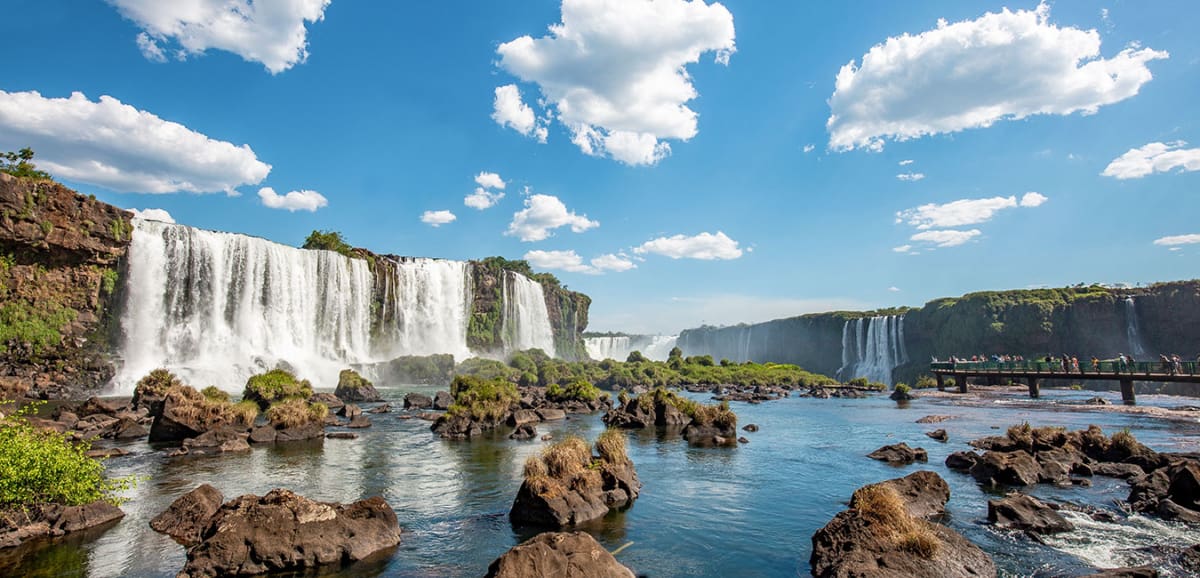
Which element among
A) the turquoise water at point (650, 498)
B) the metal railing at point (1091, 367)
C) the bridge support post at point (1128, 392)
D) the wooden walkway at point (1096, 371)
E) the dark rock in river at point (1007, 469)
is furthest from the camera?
the bridge support post at point (1128, 392)

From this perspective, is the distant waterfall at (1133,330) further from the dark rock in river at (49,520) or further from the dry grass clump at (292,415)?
Result: the dark rock in river at (49,520)

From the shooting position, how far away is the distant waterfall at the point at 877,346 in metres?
97.8

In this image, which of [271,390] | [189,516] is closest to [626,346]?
[271,390]

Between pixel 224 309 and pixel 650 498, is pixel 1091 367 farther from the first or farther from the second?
pixel 224 309

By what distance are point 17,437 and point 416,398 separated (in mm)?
30953

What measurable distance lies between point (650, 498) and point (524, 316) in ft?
296

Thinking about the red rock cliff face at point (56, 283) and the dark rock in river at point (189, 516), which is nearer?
the dark rock in river at point (189, 516)

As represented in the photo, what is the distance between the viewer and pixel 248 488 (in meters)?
16.6

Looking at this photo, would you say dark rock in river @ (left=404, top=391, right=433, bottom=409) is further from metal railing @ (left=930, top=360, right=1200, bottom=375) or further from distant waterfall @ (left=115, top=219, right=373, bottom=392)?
metal railing @ (left=930, top=360, right=1200, bottom=375)

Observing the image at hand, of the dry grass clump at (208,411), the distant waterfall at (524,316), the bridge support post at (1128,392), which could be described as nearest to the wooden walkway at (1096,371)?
the bridge support post at (1128,392)

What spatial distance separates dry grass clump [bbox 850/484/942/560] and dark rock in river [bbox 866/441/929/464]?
11.9 meters

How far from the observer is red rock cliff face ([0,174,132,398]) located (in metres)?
44.3

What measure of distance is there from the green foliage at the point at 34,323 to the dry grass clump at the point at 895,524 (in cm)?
5913

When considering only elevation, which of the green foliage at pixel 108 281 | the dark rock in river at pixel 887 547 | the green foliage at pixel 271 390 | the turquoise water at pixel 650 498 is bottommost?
the turquoise water at pixel 650 498
